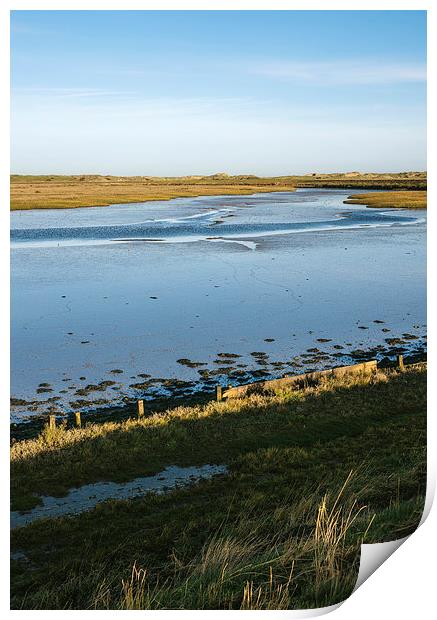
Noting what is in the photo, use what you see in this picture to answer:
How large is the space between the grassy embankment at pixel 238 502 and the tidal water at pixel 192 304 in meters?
2.15

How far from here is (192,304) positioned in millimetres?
17188

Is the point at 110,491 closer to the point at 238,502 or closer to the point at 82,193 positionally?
the point at 238,502

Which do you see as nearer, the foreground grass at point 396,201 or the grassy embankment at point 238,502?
the grassy embankment at point 238,502

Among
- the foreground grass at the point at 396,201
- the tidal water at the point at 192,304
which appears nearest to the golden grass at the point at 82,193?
the tidal water at the point at 192,304

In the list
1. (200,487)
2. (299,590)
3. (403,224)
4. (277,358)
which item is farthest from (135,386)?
(403,224)

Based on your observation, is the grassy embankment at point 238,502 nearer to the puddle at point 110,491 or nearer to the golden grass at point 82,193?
the puddle at point 110,491

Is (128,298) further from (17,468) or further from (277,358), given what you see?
(17,468)

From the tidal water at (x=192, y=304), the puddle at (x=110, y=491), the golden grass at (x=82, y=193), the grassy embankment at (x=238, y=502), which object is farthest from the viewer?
the golden grass at (x=82, y=193)

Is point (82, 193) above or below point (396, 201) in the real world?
above

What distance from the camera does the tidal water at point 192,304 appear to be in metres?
11.7

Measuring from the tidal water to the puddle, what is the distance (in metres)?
3.19

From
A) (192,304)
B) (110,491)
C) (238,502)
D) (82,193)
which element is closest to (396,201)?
(82,193)

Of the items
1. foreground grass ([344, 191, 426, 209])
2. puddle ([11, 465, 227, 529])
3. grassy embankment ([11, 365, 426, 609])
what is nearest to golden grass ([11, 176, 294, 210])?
foreground grass ([344, 191, 426, 209])

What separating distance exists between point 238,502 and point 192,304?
11265 millimetres
